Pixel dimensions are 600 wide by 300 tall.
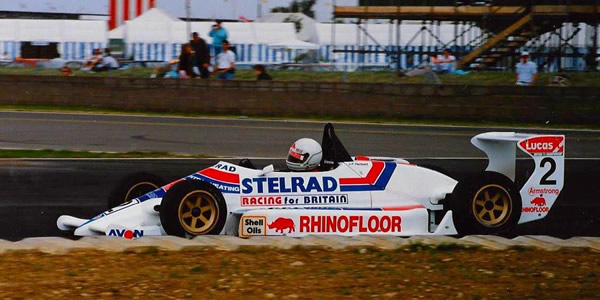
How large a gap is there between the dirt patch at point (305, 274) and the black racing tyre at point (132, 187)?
210cm

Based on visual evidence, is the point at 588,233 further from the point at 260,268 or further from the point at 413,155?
the point at 413,155

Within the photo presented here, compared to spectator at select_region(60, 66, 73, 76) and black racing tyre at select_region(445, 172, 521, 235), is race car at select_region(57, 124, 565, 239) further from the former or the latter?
spectator at select_region(60, 66, 73, 76)

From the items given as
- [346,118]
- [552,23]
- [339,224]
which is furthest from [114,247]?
[552,23]

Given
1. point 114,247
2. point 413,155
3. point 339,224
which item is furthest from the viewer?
point 413,155

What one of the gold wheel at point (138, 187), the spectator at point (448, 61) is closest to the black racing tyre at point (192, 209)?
the gold wheel at point (138, 187)

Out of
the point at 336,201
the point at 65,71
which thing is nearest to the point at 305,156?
the point at 336,201

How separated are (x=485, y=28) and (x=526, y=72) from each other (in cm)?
622

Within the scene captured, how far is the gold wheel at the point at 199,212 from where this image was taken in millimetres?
8484

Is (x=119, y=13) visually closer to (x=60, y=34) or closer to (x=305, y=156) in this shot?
(x=60, y=34)

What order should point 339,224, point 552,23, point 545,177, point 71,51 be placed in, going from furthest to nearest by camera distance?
1. point 71,51
2. point 552,23
3. point 545,177
4. point 339,224

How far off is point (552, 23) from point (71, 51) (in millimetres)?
15133

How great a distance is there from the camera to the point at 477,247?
7750mm

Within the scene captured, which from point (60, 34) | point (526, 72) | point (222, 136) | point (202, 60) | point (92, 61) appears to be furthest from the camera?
point (60, 34)

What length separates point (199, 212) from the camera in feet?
28.1
